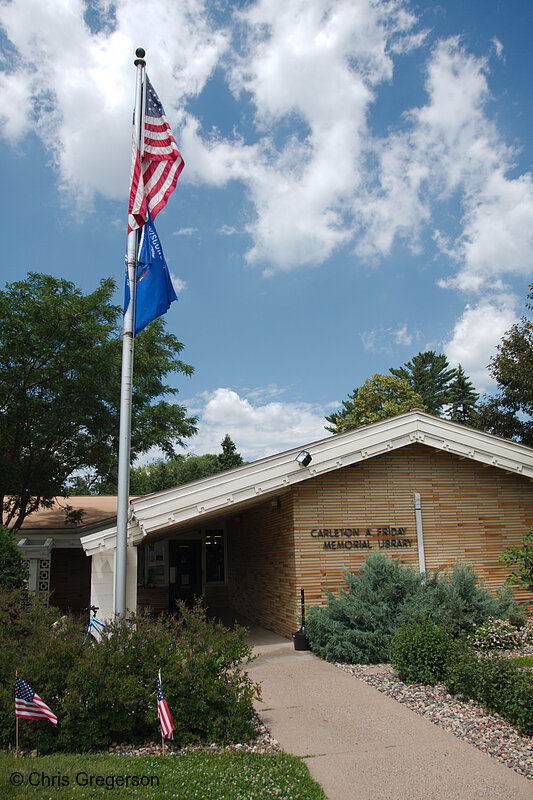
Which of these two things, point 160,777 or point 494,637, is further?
point 494,637

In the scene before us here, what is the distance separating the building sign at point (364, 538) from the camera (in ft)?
35.8

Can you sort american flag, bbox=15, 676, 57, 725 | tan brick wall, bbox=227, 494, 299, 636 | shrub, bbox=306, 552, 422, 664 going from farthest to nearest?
1. tan brick wall, bbox=227, 494, 299, 636
2. shrub, bbox=306, 552, 422, 664
3. american flag, bbox=15, 676, 57, 725

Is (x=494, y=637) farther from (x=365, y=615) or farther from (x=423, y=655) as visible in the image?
(x=365, y=615)

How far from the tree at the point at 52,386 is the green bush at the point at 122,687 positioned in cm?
778

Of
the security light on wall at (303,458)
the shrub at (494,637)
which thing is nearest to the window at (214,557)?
the security light on wall at (303,458)

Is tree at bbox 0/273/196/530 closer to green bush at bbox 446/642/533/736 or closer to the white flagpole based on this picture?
the white flagpole

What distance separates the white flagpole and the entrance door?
1002 centimetres

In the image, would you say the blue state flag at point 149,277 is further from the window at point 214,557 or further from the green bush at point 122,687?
the window at point 214,557

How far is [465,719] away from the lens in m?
6.02

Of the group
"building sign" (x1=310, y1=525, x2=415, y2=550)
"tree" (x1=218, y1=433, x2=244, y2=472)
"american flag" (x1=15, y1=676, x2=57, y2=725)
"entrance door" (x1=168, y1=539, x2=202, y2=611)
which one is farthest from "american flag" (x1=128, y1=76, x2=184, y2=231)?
"tree" (x1=218, y1=433, x2=244, y2=472)

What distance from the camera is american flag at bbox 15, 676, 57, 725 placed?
491 centimetres

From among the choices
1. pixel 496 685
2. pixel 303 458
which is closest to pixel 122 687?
pixel 496 685

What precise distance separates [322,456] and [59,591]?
10.5 m

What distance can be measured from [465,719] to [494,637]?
283cm
